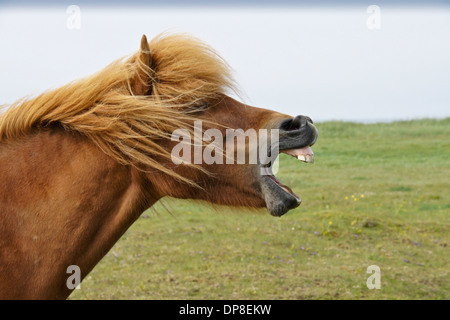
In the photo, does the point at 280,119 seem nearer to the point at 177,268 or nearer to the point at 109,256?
the point at 177,268

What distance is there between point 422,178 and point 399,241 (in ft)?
19.7

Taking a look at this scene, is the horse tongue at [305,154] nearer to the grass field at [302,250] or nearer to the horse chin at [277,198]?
the horse chin at [277,198]

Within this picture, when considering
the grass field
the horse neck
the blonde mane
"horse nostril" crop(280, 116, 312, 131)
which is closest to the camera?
the horse neck

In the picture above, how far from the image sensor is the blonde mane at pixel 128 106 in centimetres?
250

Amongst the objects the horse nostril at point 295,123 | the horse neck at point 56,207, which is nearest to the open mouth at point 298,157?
the horse nostril at point 295,123

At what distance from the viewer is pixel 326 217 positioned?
30.1 ft

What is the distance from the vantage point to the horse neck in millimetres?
2398

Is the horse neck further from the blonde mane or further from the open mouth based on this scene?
the open mouth

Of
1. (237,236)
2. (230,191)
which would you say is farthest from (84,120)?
(237,236)

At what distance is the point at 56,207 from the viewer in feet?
7.94

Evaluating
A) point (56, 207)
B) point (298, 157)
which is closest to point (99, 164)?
point (56, 207)

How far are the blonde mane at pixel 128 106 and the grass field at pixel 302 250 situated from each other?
0.55 meters

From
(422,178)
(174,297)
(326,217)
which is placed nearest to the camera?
(174,297)

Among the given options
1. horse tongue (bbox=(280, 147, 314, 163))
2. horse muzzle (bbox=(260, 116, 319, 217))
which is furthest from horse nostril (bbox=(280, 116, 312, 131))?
horse tongue (bbox=(280, 147, 314, 163))
